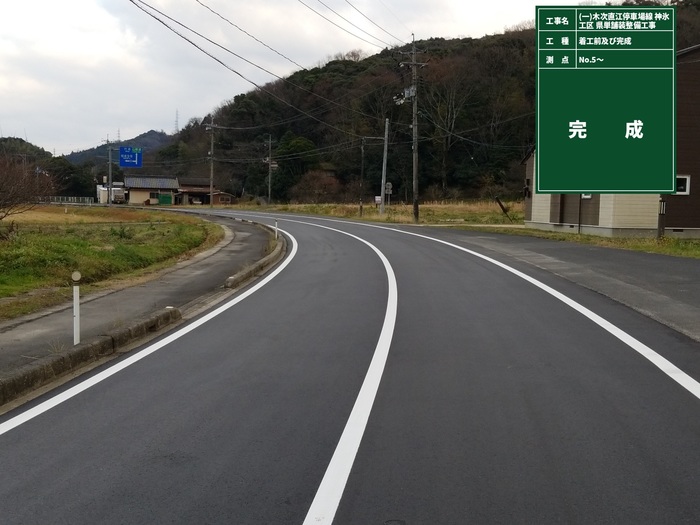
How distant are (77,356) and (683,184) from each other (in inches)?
1110

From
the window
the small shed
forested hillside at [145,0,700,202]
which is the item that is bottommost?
the window

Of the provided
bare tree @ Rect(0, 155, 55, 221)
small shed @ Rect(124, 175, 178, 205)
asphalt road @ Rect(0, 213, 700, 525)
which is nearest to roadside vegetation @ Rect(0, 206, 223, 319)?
bare tree @ Rect(0, 155, 55, 221)

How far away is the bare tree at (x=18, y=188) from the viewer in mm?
23781

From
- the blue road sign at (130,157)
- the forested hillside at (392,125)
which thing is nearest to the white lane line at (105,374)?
the blue road sign at (130,157)

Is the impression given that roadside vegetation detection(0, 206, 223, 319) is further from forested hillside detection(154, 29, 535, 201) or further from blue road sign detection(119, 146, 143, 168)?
forested hillside detection(154, 29, 535, 201)

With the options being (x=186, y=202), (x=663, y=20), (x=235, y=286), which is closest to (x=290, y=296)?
(x=235, y=286)

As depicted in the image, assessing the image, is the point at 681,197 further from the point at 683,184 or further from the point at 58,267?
the point at 58,267

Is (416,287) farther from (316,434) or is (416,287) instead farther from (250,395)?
(316,434)

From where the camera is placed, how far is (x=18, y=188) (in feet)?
79.3

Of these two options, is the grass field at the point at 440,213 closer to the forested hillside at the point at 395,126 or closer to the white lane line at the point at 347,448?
the forested hillside at the point at 395,126

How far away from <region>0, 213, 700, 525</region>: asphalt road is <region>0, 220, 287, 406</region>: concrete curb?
303 millimetres

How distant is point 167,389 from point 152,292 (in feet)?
23.0

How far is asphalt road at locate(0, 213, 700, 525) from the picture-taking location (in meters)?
3.86

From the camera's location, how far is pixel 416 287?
43.6ft
